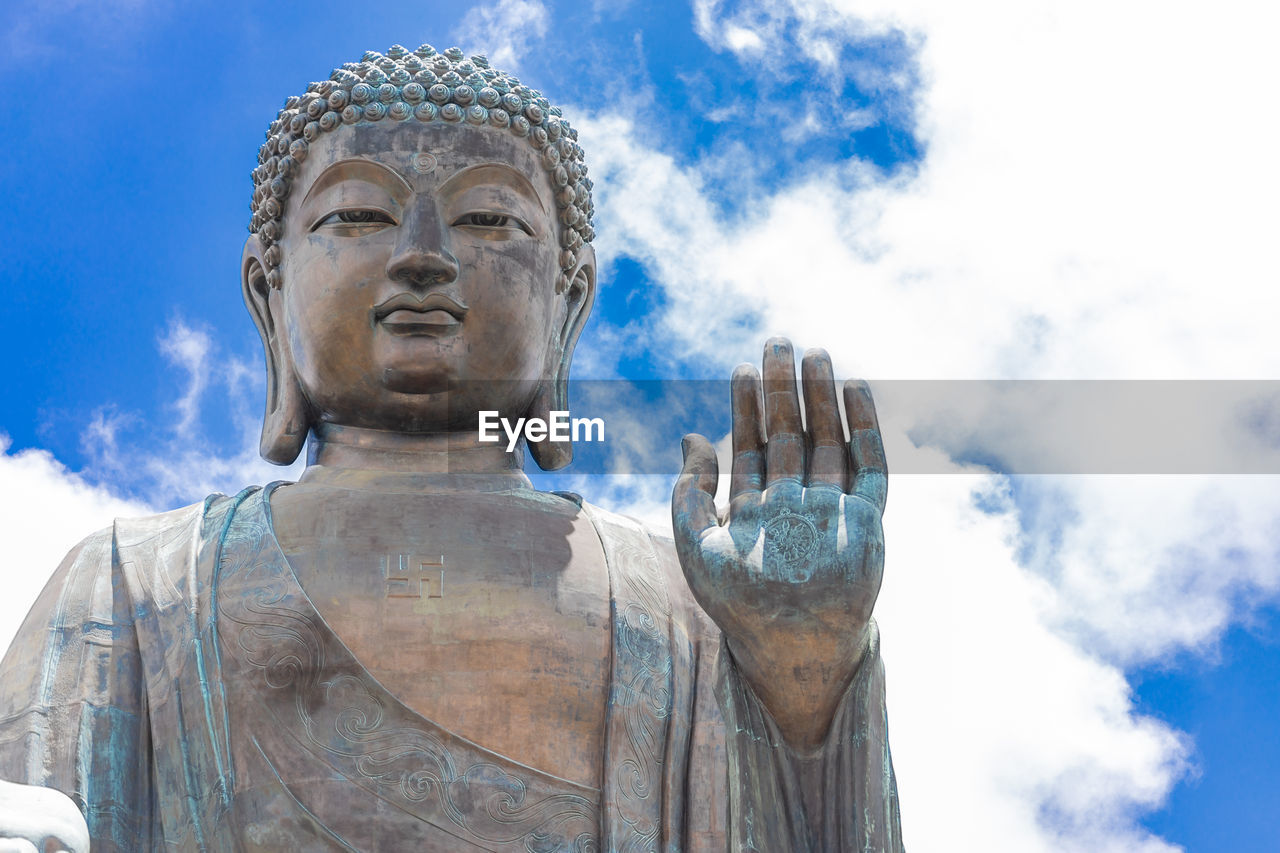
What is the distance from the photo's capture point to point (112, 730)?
10.1 meters

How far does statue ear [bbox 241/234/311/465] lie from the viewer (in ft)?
38.2

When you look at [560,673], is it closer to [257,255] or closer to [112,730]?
[112,730]

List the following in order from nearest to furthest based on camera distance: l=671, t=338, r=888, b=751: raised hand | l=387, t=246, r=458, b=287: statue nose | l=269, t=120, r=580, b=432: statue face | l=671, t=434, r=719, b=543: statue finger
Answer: l=671, t=338, r=888, b=751: raised hand, l=671, t=434, r=719, b=543: statue finger, l=387, t=246, r=458, b=287: statue nose, l=269, t=120, r=580, b=432: statue face

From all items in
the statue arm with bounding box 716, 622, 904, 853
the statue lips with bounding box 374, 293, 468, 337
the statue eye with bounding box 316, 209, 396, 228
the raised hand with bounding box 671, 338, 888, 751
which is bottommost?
the statue arm with bounding box 716, 622, 904, 853

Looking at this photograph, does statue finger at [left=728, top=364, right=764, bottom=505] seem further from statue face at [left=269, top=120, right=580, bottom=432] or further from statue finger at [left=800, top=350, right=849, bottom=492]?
statue face at [left=269, top=120, right=580, bottom=432]

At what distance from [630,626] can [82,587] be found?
2.56 m

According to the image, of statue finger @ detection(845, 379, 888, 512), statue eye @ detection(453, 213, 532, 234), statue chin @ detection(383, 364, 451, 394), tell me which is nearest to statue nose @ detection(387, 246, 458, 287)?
statue eye @ detection(453, 213, 532, 234)

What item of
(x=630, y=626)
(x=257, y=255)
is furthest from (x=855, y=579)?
(x=257, y=255)

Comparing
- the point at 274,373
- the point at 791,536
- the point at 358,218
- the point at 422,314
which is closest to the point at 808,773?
the point at 791,536

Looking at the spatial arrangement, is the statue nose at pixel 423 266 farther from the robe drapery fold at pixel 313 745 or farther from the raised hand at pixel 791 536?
the raised hand at pixel 791 536

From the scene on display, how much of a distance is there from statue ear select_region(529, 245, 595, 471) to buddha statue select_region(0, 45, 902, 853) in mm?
29

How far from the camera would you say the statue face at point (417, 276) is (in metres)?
11.0

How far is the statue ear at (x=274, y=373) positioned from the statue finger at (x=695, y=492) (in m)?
2.57

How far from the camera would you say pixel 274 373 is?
11.9 metres
